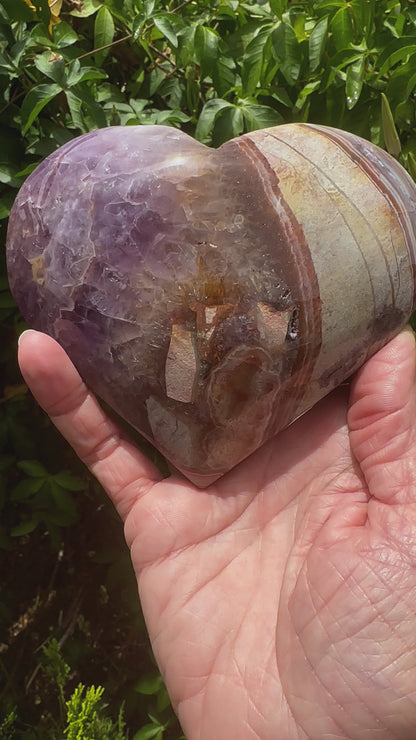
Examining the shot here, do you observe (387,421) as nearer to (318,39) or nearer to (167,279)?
(167,279)

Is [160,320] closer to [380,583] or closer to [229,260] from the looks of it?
[229,260]

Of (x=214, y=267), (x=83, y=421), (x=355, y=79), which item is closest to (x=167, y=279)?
(x=214, y=267)

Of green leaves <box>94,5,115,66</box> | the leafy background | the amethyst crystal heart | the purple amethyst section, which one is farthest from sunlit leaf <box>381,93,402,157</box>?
green leaves <box>94,5,115,66</box>

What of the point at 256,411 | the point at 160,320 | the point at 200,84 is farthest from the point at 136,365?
the point at 200,84

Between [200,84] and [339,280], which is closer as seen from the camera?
[339,280]

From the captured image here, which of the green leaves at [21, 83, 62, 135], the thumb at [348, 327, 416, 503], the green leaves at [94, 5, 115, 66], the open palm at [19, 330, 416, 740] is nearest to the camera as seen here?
the open palm at [19, 330, 416, 740]

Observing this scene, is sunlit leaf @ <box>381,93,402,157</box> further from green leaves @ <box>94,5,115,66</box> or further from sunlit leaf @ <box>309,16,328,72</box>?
green leaves @ <box>94,5,115,66</box>
